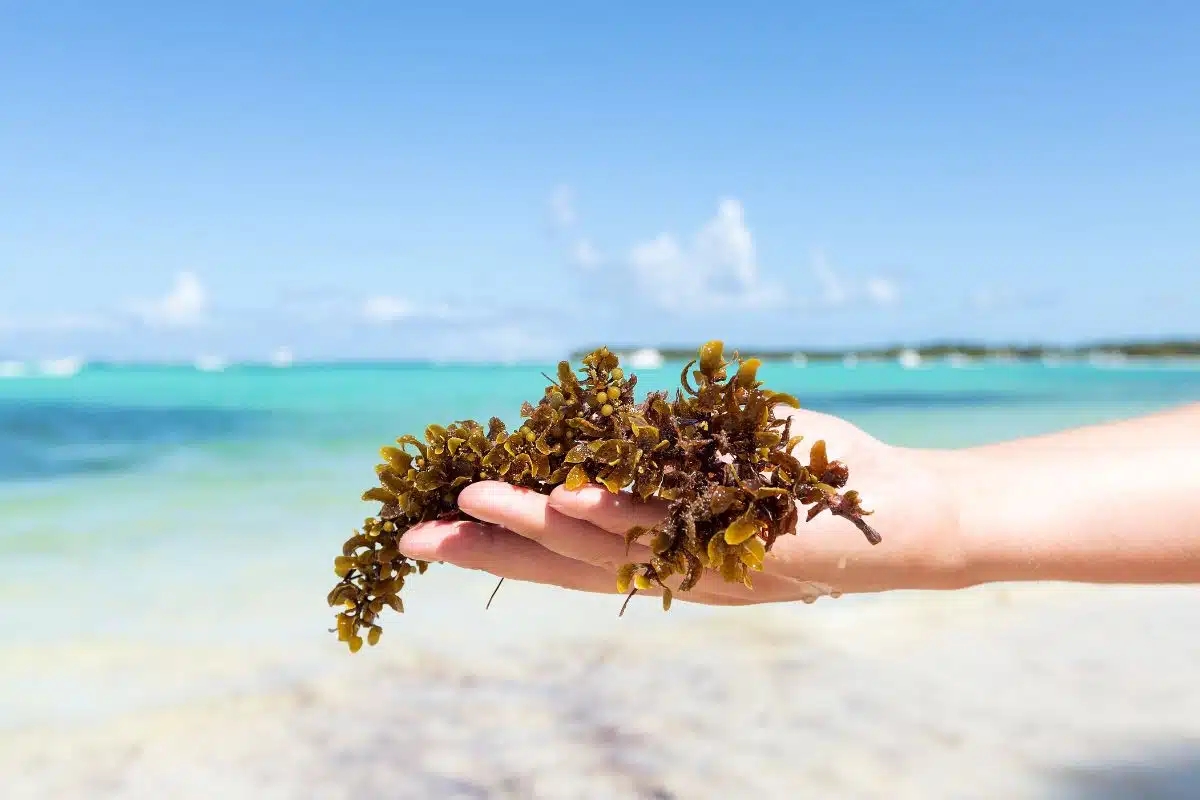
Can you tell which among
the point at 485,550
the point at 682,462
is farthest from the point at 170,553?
the point at 682,462

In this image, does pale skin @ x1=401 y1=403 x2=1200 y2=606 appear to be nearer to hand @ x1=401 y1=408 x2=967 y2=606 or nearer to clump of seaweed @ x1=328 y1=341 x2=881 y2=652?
hand @ x1=401 y1=408 x2=967 y2=606

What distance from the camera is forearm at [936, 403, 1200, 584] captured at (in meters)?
2.35

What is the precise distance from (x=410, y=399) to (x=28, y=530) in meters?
27.4

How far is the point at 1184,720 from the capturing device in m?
4.23

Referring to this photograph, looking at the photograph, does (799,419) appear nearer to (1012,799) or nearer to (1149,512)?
(1149,512)

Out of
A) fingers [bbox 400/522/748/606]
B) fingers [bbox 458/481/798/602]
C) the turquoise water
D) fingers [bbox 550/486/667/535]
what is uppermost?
fingers [bbox 550/486/667/535]

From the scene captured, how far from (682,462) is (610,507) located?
213 millimetres

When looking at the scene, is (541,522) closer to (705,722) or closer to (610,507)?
(610,507)

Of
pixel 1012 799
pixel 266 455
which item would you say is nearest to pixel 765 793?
pixel 1012 799

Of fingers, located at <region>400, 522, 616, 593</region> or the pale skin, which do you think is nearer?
the pale skin

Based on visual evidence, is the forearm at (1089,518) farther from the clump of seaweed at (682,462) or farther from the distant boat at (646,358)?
the distant boat at (646,358)

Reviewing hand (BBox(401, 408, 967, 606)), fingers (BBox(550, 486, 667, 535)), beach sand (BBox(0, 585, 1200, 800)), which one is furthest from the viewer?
beach sand (BBox(0, 585, 1200, 800))

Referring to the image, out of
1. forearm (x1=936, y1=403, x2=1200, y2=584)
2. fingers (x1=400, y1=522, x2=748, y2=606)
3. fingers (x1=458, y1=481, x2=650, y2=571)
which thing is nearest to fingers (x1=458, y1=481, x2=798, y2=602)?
fingers (x1=458, y1=481, x2=650, y2=571)

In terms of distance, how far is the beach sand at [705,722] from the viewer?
3.85m
